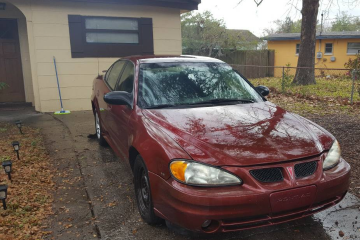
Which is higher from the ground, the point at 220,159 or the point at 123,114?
the point at 123,114

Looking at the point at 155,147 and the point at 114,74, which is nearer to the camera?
the point at 155,147

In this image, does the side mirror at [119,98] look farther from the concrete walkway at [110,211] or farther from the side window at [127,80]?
the concrete walkway at [110,211]

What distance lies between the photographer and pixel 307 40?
14500 mm

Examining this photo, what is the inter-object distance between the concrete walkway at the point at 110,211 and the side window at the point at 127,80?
1.20 metres

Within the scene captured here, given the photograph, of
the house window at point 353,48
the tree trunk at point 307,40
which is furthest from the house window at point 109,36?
the house window at point 353,48

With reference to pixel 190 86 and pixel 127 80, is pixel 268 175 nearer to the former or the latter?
pixel 190 86

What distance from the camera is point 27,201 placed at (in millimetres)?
3695

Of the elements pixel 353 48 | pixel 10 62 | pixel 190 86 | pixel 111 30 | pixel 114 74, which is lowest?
pixel 190 86

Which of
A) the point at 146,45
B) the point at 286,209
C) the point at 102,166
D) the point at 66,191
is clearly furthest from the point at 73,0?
the point at 286,209

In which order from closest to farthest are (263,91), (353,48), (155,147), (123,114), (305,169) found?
(305,169)
(155,147)
(123,114)
(263,91)
(353,48)

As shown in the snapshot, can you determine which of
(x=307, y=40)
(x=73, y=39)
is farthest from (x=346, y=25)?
(x=73, y=39)

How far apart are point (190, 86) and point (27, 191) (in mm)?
2378

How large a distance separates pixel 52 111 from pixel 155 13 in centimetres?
415

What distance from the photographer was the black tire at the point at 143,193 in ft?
9.80
